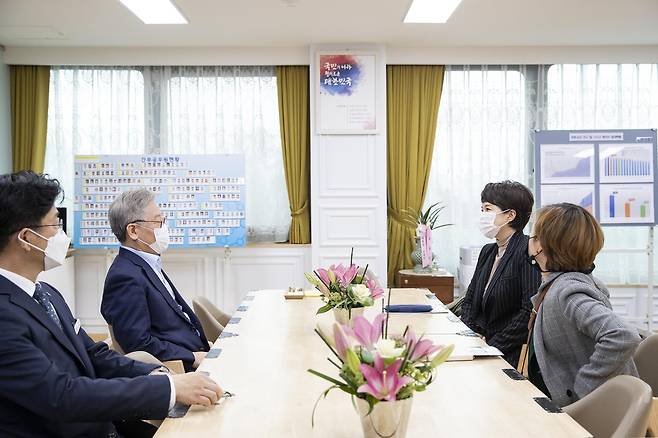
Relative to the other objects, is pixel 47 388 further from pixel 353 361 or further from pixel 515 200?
pixel 515 200

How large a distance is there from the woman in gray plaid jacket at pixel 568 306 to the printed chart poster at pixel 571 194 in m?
3.68

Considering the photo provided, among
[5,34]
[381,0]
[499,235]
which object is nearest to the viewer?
[499,235]

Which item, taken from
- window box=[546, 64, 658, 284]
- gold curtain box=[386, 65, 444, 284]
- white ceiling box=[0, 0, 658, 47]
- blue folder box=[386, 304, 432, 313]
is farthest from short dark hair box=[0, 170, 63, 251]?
window box=[546, 64, 658, 284]

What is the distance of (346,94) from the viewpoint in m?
6.27

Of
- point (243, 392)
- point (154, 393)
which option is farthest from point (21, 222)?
point (243, 392)

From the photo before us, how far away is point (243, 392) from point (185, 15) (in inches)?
160

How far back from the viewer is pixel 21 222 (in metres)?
1.94

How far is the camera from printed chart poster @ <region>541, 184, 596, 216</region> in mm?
5973

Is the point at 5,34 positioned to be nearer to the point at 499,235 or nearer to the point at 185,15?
the point at 185,15

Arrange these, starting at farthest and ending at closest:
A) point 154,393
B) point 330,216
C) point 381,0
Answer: point 330,216 → point 381,0 → point 154,393

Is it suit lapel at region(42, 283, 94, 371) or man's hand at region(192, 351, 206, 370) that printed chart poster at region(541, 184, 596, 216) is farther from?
suit lapel at region(42, 283, 94, 371)

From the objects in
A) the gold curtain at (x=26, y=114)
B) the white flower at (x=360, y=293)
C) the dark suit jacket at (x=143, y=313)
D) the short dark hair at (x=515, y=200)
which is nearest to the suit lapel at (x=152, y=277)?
the dark suit jacket at (x=143, y=313)

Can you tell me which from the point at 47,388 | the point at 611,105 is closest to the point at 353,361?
the point at 47,388

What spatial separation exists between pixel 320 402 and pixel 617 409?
2.90 ft
